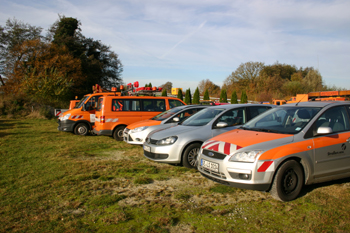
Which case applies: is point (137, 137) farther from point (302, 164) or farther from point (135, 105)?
point (302, 164)

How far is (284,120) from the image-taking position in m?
5.14

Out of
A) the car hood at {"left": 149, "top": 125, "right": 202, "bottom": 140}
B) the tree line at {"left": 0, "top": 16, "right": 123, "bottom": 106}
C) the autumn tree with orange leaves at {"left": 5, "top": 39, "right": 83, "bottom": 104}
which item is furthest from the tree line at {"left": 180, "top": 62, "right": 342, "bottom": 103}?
the car hood at {"left": 149, "top": 125, "right": 202, "bottom": 140}

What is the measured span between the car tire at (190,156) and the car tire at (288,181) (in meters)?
2.38

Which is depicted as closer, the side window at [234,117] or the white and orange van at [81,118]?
the side window at [234,117]

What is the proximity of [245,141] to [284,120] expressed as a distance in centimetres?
103

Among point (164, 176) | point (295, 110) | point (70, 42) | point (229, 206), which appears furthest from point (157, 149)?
point (70, 42)

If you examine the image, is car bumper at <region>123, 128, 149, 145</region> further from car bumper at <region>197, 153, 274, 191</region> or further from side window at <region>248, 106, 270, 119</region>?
car bumper at <region>197, 153, 274, 191</region>

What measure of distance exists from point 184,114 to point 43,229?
6.18m

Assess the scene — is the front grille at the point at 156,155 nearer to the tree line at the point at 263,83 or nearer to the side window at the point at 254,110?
the side window at the point at 254,110

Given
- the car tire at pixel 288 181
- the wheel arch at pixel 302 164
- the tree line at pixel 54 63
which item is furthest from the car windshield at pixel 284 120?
the tree line at pixel 54 63

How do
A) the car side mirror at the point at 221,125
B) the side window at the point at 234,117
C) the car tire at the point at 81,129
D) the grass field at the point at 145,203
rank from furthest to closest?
the car tire at the point at 81,129
the side window at the point at 234,117
the car side mirror at the point at 221,125
the grass field at the point at 145,203

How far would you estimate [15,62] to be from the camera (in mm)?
32688

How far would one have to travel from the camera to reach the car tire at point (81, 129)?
12984 millimetres

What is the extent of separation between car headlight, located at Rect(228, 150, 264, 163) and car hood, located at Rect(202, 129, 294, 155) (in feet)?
0.30
